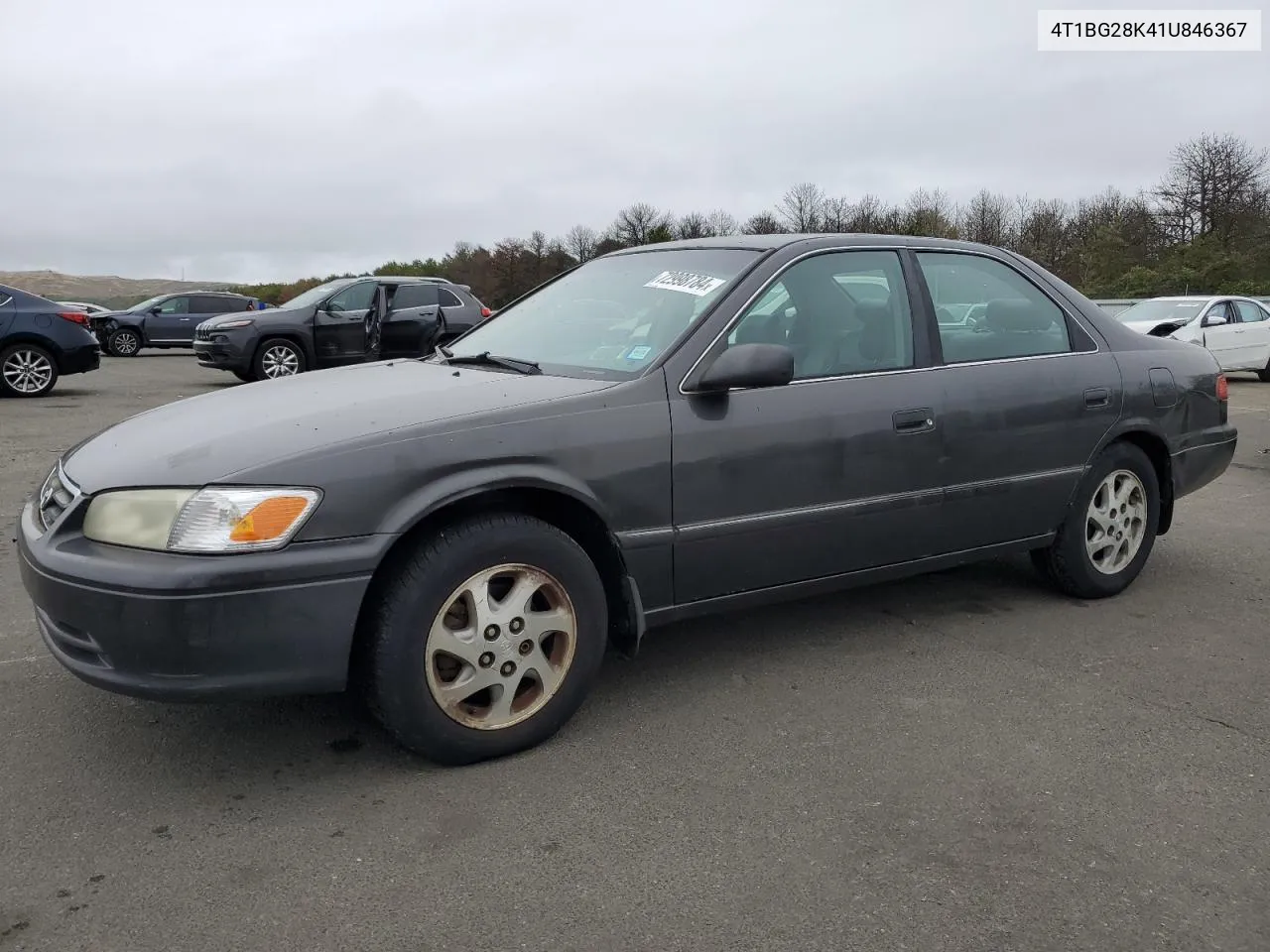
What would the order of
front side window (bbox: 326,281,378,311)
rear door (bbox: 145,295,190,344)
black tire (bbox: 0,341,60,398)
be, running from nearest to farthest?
1. black tire (bbox: 0,341,60,398)
2. front side window (bbox: 326,281,378,311)
3. rear door (bbox: 145,295,190,344)

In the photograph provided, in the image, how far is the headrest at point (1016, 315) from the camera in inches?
170

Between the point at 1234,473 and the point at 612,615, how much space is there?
6.98m

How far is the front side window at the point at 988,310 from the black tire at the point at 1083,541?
1.83 ft

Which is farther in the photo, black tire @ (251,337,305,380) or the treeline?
the treeline

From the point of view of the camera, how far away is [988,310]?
4336 mm

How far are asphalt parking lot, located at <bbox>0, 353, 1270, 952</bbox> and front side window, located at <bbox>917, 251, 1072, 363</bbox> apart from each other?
1.15 m

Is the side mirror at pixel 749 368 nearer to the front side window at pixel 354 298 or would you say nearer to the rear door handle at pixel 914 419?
the rear door handle at pixel 914 419

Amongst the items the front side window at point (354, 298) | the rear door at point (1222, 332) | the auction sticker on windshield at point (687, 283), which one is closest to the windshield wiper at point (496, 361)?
the auction sticker on windshield at point (687, 283)

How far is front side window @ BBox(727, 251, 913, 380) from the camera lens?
3697 millimetres

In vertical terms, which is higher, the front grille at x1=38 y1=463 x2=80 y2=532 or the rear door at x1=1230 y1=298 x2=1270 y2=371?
the rear door at x1=1230 y1=298 x2=1270 y2=371

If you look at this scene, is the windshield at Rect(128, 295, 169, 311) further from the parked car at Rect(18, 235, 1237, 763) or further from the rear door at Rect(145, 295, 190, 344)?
the parked car at Rect(18, 235, 1237, 763)

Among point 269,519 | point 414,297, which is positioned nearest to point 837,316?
point 269,519

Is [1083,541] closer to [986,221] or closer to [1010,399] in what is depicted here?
[1010,399]

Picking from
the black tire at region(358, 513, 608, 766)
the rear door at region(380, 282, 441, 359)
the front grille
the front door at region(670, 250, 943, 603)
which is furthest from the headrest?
the rear door at region(380, 282, 441, 359)
